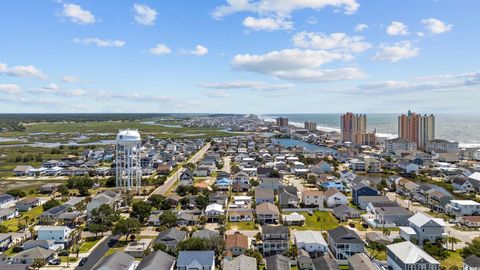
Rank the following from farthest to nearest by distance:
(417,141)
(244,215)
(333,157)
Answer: (417,141), (333,157), (244,215)

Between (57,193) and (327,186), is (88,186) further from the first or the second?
(327,186)

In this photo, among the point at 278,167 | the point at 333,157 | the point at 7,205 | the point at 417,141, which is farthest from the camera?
the point at 417,141

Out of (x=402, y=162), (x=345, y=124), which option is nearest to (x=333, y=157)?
(x=402, y=162)

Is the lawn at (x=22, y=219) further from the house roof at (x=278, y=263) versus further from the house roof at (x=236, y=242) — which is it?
the house roof at (x=278, y=263)

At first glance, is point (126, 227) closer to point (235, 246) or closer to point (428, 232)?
point (235, 246)

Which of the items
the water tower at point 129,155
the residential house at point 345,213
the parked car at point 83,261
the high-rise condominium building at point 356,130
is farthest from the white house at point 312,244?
the high-rise condominium building at point 356,130

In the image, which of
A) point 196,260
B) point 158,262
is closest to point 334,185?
point 196,260
